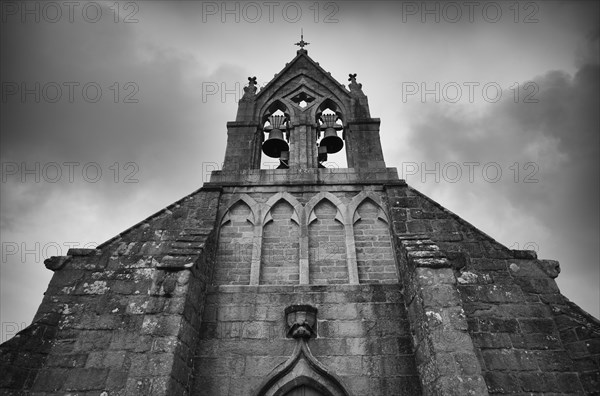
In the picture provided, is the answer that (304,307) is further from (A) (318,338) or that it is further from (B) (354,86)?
(B) (354,86)

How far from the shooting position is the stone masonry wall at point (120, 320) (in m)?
5.24

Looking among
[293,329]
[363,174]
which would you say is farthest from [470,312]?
[363,174]

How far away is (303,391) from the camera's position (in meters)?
5.96

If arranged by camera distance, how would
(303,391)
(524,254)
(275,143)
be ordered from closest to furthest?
(303,391) < (524,254) < (275,143)

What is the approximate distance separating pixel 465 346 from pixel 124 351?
5193 mm

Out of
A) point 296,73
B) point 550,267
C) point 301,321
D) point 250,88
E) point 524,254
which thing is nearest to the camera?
point 301,321

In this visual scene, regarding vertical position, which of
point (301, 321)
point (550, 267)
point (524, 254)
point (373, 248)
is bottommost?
point (301, 321)

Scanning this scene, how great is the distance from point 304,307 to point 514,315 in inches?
139

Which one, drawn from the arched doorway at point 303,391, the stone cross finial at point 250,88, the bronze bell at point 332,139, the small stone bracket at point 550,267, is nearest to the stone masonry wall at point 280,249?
the arched doorway at point 303,391

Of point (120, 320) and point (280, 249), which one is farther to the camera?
point (280, 249)

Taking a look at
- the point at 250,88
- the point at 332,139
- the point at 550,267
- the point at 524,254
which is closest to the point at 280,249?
the point at 332,139

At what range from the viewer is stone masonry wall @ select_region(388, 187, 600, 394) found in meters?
5.61

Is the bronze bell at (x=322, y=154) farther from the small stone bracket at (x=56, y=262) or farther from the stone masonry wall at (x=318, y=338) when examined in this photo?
the small stone bracket at (x=56, y=262)

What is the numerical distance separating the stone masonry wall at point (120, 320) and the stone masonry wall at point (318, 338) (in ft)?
1.43
